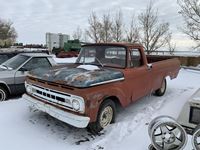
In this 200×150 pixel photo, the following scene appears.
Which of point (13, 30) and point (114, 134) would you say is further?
point (13, 30)

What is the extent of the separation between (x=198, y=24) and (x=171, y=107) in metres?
17.9

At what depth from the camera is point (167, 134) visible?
13.0ft

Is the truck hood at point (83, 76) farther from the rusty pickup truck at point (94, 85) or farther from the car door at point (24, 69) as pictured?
the car door at point (24, 69)

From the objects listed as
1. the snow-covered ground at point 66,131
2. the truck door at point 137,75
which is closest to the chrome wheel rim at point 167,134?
the snow-covered ground at point 66,131

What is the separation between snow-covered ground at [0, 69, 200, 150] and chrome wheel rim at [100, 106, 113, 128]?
13 cm

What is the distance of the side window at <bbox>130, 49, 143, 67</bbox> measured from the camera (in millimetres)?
6158

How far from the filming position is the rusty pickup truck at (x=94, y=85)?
14.8 ft

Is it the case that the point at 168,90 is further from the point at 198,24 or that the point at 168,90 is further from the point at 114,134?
the point at 198,24

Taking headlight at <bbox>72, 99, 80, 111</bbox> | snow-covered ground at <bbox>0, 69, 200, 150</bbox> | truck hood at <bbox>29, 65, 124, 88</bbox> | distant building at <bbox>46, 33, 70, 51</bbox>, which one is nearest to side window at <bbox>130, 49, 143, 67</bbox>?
truck hood at <bbox>29, 65, 124, 88</bbox>

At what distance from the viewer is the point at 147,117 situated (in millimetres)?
6004

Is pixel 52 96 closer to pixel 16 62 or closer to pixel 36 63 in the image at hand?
pixel 36 63

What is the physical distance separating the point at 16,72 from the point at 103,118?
3.71 meters

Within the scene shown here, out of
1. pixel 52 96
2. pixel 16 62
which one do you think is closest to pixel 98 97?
pixel 52 96

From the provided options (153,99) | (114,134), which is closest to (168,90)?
(153,99)
